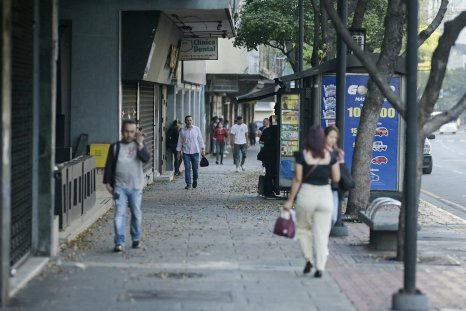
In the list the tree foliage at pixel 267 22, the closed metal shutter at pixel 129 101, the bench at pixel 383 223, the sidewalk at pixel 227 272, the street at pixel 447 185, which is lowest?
the street at pixel 447 185

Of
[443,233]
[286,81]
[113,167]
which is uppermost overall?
[286,81]

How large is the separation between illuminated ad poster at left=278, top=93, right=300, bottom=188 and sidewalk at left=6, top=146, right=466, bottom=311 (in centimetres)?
Answer: 293

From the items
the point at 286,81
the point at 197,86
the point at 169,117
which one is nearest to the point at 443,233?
the point at 286,81

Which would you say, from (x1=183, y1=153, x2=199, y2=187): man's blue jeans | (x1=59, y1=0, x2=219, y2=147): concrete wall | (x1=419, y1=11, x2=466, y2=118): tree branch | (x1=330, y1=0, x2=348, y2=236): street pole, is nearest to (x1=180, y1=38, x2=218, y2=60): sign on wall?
(x1=183, y1=153, x2=199, y2=187): man's blue jeans

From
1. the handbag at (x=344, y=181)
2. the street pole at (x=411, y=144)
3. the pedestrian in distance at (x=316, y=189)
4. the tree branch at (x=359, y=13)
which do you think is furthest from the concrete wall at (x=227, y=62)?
the street pole at (x=411, y=144)

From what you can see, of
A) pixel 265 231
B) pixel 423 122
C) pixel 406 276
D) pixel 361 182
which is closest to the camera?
pixel 406 276

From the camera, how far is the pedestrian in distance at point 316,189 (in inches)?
432

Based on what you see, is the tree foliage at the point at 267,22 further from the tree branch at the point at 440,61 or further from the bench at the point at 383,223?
the tree branch at the point at 440,61

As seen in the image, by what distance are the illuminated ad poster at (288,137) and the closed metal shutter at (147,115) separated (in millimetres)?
5178

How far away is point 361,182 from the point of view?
17.5 m

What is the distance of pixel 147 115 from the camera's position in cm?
2675

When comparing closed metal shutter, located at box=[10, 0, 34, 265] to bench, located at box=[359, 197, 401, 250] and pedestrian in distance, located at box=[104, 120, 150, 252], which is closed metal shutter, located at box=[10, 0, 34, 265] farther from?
bench, located at box=[359, 197, 401, 250]

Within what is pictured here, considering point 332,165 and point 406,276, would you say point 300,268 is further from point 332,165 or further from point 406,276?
point 406,276

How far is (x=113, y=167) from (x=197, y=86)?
1060 inches
